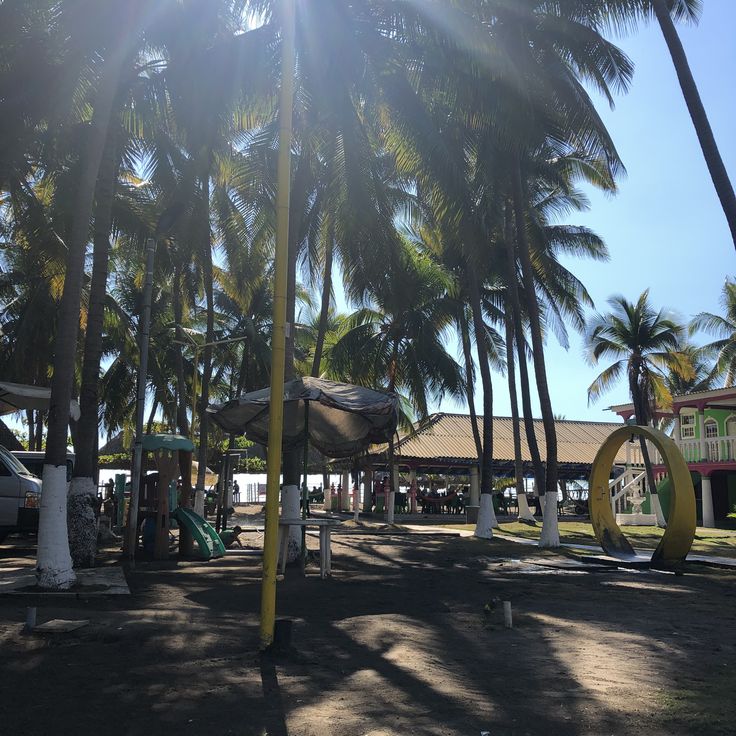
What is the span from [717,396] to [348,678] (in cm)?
Answer: 2700

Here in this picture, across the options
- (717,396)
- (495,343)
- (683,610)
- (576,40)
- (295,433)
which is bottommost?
(683,610)

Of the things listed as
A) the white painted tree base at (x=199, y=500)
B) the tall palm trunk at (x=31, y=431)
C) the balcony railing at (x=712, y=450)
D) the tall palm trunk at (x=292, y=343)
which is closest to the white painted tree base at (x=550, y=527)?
the tall palm trunk at (x=292, y=343)

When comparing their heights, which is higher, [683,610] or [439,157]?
[439,157]

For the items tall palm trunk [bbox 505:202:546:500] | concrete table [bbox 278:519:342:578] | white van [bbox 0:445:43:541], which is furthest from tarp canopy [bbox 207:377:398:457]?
tall palm trunk [bbox 505:202:546:500]

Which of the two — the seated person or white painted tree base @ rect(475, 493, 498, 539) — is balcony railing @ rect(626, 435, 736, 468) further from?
the seated person

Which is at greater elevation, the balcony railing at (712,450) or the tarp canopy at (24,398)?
the tarp canopy at (24,398)

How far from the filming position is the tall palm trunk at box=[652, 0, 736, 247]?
557 inches

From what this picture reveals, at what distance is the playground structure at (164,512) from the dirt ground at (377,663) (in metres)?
3.19

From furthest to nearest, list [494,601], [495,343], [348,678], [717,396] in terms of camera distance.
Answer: [495,343]
[717,396]
[494,601]
[348,678]

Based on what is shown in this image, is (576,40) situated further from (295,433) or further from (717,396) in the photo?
(717,396)

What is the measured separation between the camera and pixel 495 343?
3328 centimetres

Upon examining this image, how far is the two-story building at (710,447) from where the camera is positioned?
3031 cm

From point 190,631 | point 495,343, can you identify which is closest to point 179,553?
point 190,631

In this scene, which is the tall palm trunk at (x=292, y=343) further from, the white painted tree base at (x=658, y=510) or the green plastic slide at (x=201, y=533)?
the white painted tree base at (x=658, y=510)
